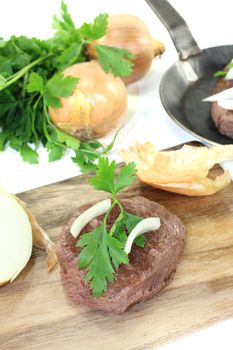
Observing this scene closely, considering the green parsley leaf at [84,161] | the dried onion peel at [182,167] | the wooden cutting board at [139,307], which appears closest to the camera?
the wooden cutting board at [139,307]

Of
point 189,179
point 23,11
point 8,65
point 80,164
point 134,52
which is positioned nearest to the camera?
point 189,179

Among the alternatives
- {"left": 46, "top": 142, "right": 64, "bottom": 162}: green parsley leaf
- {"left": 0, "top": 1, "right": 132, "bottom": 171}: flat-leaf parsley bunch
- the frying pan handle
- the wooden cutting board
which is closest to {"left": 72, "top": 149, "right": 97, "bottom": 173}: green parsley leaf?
{"left": 0, "top": 1, "right": 132, "bottom": 171}: flat-leaf parsley bunch

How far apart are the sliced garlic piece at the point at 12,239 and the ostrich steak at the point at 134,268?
13cm

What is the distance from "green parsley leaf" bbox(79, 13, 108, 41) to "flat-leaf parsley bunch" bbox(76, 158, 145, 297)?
0.96 metres

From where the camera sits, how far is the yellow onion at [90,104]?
2.40m

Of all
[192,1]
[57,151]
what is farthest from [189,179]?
[192,1]

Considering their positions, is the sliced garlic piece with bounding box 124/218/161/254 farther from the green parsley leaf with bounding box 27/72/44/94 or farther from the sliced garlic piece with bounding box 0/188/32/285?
the green parsley leaf with bounding box 27/72/44/94

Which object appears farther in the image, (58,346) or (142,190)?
(142,190)

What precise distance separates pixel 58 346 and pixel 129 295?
25 cm

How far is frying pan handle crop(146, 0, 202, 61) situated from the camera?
9.12ft

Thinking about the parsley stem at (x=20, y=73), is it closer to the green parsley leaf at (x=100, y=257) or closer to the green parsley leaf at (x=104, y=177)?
the green parsley leaf at (x=104, y=177)

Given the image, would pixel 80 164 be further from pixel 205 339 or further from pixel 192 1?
pixel 192 1

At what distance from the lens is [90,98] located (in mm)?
2398

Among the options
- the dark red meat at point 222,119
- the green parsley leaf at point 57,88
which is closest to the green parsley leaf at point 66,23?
the green parsley leaf at point 57,88
